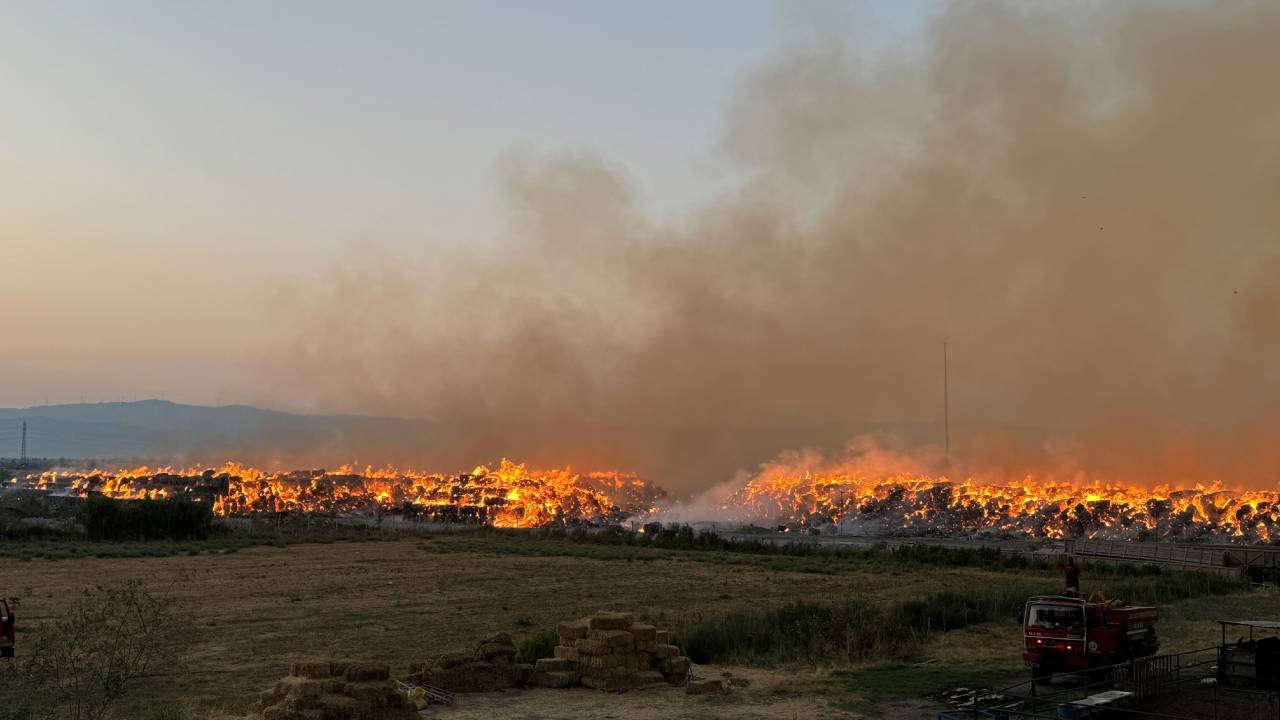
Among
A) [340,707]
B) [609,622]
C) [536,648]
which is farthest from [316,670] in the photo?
[536,648]

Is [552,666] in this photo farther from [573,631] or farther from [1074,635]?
[1074,635]

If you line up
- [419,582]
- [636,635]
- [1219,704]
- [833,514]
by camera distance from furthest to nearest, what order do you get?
1. [833,514]
2. [419,582]
3. [636,635]
4. [1219,704]

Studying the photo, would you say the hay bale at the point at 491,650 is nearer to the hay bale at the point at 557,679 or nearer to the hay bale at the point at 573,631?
the hay bale at the point at 557,679

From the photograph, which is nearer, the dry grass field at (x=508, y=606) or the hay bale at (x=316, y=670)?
the hay bale at (x=316, y=670)

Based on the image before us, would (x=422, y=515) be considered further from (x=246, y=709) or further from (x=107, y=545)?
(x=246, y=709)

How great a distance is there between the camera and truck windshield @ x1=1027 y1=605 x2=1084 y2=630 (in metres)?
20.8

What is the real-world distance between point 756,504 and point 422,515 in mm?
44080

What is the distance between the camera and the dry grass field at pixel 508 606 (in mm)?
19875

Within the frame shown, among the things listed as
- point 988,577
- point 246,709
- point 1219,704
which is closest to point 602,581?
point 988,577

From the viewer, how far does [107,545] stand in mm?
61656

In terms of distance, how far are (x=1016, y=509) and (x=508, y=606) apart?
303 ft

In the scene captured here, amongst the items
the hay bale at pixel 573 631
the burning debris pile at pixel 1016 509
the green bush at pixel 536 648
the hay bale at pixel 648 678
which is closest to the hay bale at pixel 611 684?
the hay bale at pixel 648 678

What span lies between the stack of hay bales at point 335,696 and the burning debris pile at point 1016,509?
93.9 m

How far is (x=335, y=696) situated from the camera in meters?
16.3
